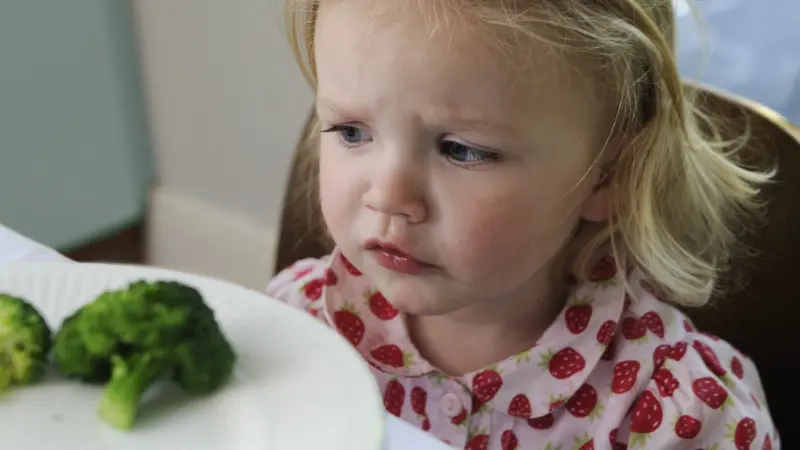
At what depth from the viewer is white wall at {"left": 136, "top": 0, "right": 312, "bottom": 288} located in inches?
59.4

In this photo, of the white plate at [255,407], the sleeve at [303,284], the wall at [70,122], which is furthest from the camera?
the wall at [70,122]

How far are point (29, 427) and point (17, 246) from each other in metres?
0.28

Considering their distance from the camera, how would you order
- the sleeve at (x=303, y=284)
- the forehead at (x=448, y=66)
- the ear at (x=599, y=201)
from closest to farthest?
the forehead at (x=448, y=66)
the ear at (x=599, y=201)
the sleeve at (x=303, y=284)

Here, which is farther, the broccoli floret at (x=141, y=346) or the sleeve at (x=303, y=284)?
the sleeve at (x=303, y=284)

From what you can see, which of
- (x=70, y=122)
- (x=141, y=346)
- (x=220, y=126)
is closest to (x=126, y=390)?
(x=141, y=346)

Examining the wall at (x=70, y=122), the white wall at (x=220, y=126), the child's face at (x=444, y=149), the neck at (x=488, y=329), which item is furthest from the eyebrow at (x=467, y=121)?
the wall at (x=70, y=122)

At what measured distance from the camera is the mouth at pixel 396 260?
648mm

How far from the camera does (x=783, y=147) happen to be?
757mm

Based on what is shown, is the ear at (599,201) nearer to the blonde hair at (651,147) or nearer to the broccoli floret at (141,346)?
the blonde hair at (651,147)

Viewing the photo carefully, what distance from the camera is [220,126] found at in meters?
1.65

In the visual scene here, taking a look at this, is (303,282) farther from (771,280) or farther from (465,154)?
(771,280)

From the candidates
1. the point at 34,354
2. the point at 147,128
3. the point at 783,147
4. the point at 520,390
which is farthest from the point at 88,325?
the point at 147,128

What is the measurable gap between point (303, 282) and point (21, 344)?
47cm

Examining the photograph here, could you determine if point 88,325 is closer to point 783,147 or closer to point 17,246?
point 17,246
